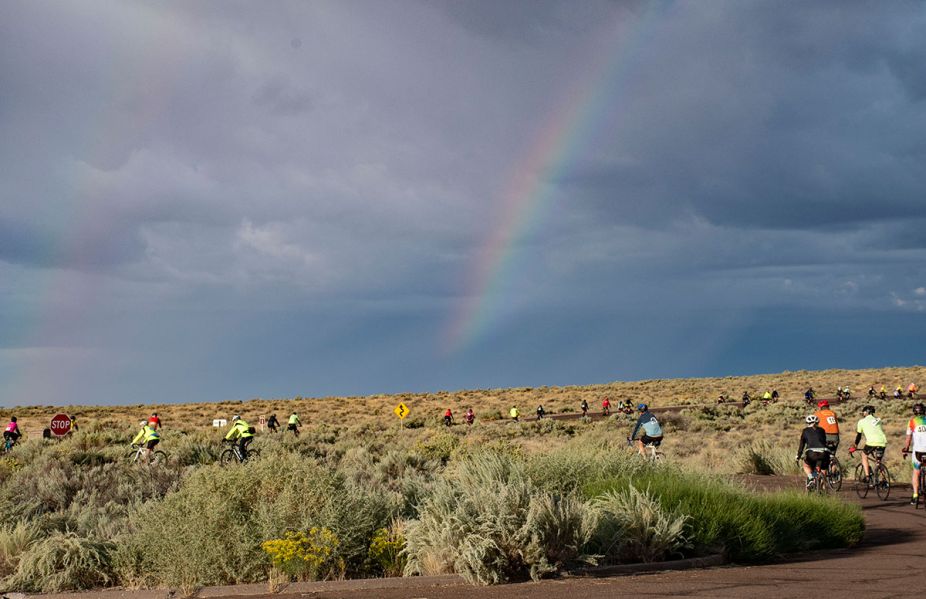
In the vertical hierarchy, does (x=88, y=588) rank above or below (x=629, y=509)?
below

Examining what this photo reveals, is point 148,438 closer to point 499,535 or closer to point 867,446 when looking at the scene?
point 499,535

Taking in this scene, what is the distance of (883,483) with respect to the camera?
1938 cm

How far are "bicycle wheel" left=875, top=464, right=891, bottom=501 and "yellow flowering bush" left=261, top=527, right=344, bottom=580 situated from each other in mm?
14720

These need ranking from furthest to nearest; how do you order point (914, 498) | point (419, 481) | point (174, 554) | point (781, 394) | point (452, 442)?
point (781, 394) < point (452, 442) < point (914, 498) < point (419, 481) < point (174, 554)

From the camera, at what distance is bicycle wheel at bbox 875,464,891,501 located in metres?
19.2

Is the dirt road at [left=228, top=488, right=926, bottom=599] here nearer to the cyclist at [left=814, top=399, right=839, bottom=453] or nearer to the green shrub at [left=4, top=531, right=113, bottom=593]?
the green shrub at [left=4, top=531, right=113, bottom=593]

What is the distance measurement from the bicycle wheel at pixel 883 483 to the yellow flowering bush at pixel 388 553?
13.8 metres

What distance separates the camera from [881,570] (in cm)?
1070

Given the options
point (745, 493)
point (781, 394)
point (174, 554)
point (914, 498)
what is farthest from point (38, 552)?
point (781, 394)

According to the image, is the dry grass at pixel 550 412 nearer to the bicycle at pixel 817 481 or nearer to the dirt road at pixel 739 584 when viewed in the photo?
the bicycle at pixel 817 481

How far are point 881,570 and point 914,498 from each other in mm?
8450

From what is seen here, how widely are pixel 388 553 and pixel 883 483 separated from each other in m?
14.2

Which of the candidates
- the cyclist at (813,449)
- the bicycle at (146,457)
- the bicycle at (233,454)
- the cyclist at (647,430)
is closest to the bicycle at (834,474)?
the cyclist at (813,449)

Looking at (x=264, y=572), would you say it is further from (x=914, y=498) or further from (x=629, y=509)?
(x=914, y=498)
